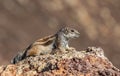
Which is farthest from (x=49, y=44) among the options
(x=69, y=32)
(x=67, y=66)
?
(x=67, y=66)

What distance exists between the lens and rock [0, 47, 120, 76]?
7066mm

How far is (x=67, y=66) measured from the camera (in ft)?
23.4

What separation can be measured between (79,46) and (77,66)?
60.1 feet

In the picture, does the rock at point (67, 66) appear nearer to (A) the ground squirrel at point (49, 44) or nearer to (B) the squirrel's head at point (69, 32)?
(A) the ground squirrel at point (49, 44)

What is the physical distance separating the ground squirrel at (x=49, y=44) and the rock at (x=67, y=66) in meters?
1.51

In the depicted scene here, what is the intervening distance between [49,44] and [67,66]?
3.34 m

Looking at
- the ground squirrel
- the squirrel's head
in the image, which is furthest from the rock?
the squirrel's head

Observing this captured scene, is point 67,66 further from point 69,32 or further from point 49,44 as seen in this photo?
point 69,32

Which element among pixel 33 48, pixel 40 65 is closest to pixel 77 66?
pixel 40 65

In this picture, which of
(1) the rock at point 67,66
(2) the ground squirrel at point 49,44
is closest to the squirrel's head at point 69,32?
(2) the ground squirrel at point 49,44

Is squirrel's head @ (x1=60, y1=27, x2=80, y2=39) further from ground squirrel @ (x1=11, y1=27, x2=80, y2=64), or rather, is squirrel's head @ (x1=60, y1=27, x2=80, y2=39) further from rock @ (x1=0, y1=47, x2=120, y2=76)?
rock @ (x1=0, y1=47, x2=120, y2=76)

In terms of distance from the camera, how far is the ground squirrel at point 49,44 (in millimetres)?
9586

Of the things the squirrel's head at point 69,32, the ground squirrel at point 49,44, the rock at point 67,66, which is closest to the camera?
the rock at point 67,66

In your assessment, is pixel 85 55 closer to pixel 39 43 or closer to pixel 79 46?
pixel 39 43
